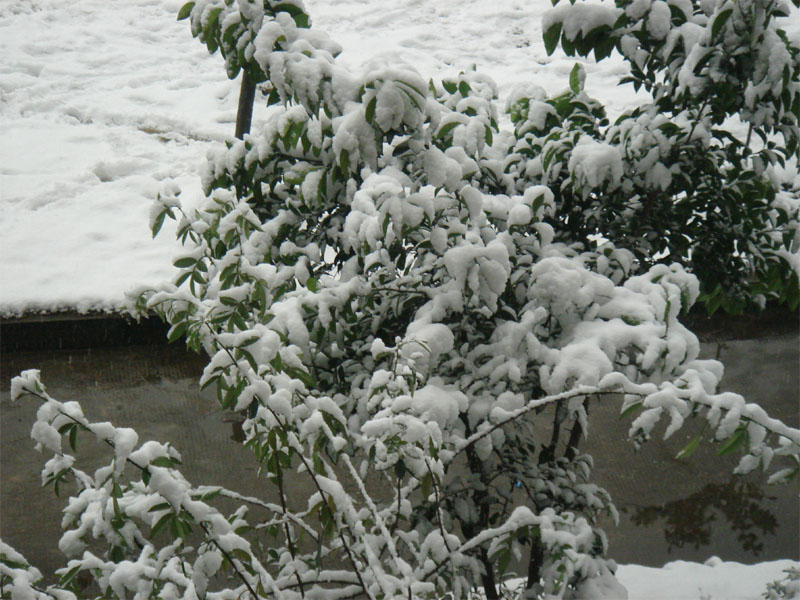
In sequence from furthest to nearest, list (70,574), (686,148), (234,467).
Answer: (234,467)
(686,148)
(70,574)

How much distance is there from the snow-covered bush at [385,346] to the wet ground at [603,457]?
1.53 metres

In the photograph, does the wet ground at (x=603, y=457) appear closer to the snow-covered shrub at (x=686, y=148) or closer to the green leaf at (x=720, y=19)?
the snow-covered shrub at (x=686, y=148)

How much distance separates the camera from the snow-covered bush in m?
1.48

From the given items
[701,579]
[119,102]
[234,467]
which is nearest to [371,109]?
[701,579]

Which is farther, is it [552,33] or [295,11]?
[552,33]

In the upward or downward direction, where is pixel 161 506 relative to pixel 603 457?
upward

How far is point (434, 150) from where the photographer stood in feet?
5.79

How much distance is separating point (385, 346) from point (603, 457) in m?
2.45

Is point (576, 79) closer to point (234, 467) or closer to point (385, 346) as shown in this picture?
point (385, 346)

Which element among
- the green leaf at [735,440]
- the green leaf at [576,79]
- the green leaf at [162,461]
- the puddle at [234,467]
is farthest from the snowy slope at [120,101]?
the green leaf at [735,440]

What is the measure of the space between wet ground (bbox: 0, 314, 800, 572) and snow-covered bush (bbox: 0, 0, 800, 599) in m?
1.53

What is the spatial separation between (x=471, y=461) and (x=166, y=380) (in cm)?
290

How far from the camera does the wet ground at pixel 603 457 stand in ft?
11.3

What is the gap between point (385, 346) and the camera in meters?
1.88
